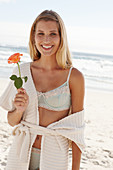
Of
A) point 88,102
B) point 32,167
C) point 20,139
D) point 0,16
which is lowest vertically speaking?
point 88,102

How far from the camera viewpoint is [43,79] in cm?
207

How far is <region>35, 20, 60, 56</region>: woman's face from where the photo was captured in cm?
198

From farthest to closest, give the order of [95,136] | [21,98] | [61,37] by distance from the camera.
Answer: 1. [95,136]
2. [61,37]
3. [21,98]

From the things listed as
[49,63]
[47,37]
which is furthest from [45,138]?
[47,37]

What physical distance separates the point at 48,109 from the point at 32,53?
21.8 inches

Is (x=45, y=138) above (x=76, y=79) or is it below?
below

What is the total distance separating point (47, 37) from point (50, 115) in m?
0.59

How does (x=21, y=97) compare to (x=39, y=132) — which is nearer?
(x=21, y=97)

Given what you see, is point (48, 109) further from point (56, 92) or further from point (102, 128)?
point (102, 128)

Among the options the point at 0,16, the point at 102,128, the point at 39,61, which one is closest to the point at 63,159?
the point at 39,61

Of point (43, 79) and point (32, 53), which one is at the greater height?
point (32, 53)

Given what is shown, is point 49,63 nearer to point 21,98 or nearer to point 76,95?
point 76,95

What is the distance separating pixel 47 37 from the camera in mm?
1971

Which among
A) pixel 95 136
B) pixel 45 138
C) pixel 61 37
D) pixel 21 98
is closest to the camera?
pixel 21 98
